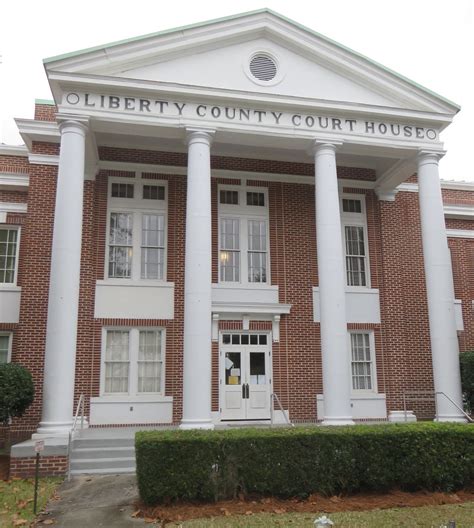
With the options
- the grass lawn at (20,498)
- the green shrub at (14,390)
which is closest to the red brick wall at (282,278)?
the green shrub at (14,390)

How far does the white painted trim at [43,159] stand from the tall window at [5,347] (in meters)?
5.20

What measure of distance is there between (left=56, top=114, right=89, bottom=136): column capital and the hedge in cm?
786

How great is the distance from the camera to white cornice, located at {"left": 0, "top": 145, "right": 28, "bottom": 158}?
1778 centimetres

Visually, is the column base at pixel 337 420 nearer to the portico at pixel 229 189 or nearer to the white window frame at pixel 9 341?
the portico at pixel 229 189

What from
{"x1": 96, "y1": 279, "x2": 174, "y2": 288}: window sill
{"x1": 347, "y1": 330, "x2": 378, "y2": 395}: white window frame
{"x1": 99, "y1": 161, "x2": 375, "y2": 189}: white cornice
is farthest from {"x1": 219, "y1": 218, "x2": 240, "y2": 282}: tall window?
{"x1": 347, "y1": 330, "x2": 378, "y2": 395}: white window frame

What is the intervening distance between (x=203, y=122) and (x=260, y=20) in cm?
358

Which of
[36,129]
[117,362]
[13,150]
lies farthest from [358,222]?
[13,150]

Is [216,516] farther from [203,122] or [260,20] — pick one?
[260,20]

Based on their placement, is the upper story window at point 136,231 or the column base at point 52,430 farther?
the upper story window at point 136,231

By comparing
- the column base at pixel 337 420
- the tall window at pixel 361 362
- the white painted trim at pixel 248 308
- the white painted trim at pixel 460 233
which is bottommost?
the column base at pixel 337 420

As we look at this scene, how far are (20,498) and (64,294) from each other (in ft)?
15.1

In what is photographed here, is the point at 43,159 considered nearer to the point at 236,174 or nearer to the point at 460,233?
the point at 236,174

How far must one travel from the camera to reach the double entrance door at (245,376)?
1608cm

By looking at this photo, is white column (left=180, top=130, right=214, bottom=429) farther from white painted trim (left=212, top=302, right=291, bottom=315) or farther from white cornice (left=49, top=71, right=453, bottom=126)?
A: white painted trim (left=212, top=302, right=291, bottom=315)
